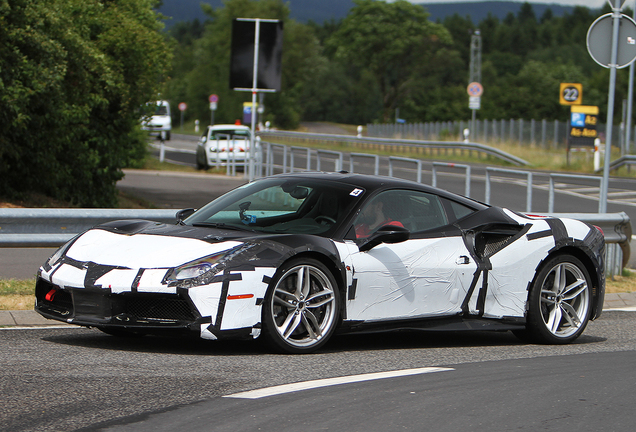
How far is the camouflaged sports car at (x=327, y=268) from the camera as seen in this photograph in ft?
19.1

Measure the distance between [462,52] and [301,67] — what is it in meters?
54.9

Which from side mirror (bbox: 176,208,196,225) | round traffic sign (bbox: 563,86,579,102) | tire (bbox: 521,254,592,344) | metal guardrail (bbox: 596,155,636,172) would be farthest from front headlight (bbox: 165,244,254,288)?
round traffic sign (bbox: 563,86,579,102)

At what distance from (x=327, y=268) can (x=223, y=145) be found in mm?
27241

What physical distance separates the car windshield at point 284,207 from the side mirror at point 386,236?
9.7 inches

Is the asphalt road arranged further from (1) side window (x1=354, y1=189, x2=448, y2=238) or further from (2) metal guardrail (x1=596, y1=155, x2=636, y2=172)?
(2) metal guardrail (x1=596, y1=155, x2=636, y2=172)

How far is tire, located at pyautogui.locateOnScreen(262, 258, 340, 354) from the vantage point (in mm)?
6031

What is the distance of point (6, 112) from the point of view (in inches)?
559

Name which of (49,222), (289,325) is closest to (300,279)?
(289,325)

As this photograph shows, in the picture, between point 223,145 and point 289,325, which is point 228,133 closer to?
point 223,145

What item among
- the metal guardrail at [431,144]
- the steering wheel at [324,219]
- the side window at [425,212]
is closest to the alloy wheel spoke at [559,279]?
the side window at [425,212]

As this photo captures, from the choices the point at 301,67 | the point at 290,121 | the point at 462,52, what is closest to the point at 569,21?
the point at 462,52

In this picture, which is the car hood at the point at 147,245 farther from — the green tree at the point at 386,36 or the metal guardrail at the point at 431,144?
the green tree at the point at 386,36

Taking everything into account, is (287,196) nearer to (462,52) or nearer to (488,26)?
(462,52)

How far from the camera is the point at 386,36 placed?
113m
